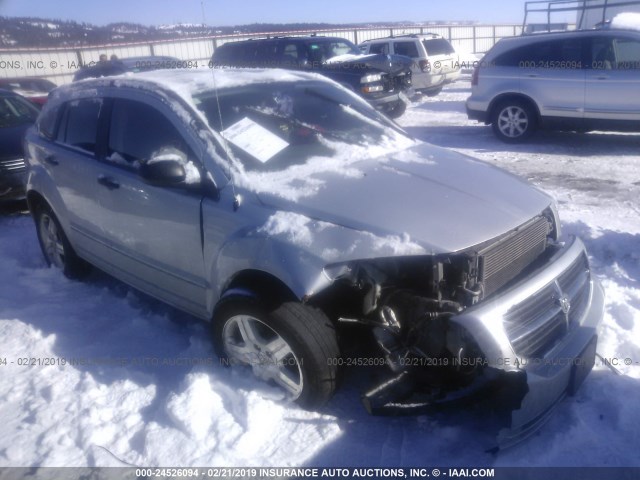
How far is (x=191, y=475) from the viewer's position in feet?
8.56

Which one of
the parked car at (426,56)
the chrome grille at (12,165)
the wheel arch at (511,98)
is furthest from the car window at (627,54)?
the chrome grille at (12,165)

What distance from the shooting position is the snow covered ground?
266cm

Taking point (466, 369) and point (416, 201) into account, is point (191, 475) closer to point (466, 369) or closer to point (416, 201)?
point (466, 369)

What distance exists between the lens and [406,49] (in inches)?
614

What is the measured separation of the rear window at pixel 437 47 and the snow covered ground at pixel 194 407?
1245 cm

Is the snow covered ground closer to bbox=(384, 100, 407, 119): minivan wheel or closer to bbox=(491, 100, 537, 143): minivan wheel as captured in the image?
bbox=(491, 100, 537, 143): minivan wheel

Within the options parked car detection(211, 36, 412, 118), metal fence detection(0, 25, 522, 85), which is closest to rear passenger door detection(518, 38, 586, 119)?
parked car detection(211, 36, 412, 118)

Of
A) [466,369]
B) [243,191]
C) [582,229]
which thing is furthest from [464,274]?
[582,229]

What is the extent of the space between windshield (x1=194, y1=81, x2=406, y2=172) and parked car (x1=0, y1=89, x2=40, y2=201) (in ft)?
12.5

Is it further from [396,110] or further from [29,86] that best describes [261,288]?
[29,86]

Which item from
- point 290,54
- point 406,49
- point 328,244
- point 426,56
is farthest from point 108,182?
point 406,49

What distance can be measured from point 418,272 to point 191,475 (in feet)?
4.90

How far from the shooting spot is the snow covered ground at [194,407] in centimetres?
266

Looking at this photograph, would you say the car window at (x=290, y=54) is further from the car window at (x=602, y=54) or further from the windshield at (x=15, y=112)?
Answer: the car window at (x=602, y=54)
